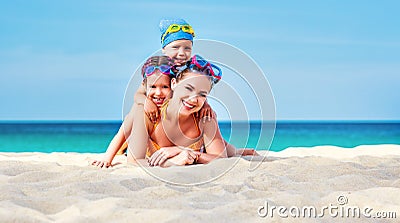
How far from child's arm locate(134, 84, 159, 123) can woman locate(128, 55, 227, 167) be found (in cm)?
4

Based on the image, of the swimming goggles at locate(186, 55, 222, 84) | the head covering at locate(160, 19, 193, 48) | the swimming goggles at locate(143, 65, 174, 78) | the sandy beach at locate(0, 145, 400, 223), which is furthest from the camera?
the head covering at locate(160, 19, 193, 48)

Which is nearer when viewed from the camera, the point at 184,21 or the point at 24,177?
the point at 24,177

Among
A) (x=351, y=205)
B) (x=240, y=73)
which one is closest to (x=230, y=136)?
(x=240, y=73)

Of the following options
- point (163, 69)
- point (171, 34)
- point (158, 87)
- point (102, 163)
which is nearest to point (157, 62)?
point (163, 69)

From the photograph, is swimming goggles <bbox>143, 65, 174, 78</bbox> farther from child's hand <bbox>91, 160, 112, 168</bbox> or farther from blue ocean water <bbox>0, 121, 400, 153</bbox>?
blue ocean water <bbox>0, 121, 400, 153</bbox>

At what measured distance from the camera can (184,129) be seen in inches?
128

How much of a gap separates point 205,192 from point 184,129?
985mm

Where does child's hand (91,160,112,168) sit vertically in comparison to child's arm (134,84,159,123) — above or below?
below

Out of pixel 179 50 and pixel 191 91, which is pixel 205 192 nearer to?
pixel 191 91

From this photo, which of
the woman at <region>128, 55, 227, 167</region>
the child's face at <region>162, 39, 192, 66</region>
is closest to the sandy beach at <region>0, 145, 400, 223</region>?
the woman at <region>128, 55, 227, 167</region>

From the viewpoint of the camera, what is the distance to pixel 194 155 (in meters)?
3.23

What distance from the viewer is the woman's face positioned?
9.85ft

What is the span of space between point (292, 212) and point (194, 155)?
1338mm

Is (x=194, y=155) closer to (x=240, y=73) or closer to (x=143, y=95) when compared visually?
(x=143, y=95)
